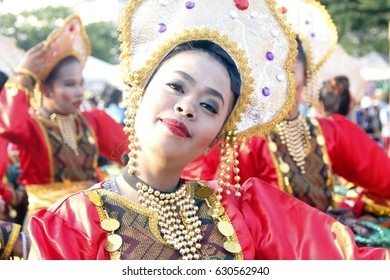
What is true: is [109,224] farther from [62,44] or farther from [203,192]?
[62,44]

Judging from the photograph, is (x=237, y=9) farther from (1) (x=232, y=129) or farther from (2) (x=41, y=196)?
→ (2) (x=41, y=196)

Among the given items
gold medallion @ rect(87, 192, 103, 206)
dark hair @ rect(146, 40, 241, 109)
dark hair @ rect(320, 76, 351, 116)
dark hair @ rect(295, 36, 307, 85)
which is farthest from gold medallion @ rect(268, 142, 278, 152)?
dark hair @ rect(320, 76, 351, 116)

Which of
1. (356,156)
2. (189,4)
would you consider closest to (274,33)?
(189,4)

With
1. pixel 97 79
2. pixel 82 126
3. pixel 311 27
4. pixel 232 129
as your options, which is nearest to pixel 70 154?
pixel 82 126

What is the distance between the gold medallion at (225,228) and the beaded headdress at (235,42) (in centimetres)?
31

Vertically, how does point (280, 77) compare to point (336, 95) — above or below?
above

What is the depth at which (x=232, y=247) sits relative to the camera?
6.74ft

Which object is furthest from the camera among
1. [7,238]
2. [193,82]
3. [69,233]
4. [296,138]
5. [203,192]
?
[296,138]

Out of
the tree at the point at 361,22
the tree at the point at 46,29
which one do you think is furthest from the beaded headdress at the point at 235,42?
the tree at the point at 46,29

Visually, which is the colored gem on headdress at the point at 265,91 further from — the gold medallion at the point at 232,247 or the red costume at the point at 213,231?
the gold medallion at the point at 232,247

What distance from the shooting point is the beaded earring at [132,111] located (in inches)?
82.0

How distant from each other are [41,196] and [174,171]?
2383 millimetres

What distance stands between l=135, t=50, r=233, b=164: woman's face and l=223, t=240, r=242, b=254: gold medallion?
0.29 metres

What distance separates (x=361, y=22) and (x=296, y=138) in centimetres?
2377
